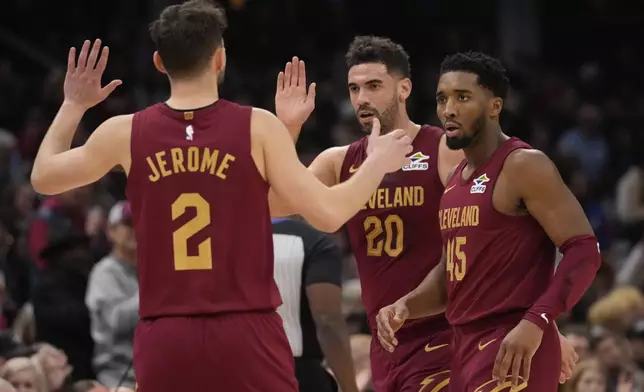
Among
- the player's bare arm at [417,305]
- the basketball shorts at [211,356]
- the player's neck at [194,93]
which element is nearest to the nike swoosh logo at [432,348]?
the player's bare arm at [417,305]

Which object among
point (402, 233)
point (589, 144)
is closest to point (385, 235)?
point (402, 233)

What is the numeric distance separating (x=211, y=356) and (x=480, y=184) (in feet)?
5.89

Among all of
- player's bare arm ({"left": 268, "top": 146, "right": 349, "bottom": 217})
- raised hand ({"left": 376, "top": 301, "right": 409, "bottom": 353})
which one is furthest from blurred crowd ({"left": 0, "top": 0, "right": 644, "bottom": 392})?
raised hand ({"left": 376, "top": 301, "right": 409, "bottom": 353})

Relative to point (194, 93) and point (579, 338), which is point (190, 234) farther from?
point (579, 338)

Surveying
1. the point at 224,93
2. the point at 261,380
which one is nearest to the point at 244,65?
the point at 224,93

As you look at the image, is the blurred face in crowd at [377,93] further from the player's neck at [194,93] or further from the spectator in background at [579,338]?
the spectator in background at [579,338]

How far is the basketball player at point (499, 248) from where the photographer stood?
20.5 ft

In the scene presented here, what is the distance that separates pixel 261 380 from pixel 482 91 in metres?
2.04

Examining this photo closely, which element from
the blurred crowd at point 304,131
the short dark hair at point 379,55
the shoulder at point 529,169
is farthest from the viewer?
Answer: the blurred crowd at point 304,131

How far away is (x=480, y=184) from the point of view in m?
6.59

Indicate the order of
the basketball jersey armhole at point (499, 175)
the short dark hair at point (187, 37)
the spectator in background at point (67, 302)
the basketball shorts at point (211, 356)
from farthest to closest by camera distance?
the spectator in background at point (67, 302), the basketball jersey armhole at point (499, 175), the short dark hair at point (187, 37), the basketball shorts at point (211, 356)

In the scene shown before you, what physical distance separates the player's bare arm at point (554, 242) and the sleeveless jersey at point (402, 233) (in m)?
1.06

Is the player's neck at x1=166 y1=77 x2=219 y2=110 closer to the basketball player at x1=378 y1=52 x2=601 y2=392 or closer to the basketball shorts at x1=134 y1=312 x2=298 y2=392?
the basketball shorts at x1=134 y1=312 x2=298 y2=392

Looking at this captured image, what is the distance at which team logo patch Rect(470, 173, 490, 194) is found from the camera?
21.5 feet
